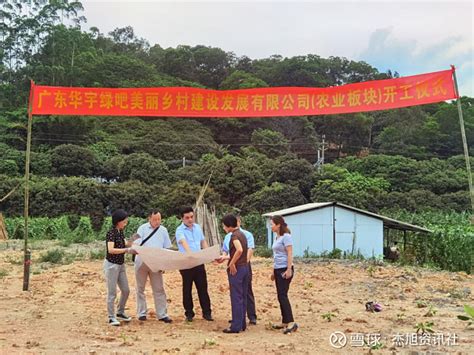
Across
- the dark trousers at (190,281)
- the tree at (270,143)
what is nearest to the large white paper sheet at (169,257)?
the dark trousers at (190,281)

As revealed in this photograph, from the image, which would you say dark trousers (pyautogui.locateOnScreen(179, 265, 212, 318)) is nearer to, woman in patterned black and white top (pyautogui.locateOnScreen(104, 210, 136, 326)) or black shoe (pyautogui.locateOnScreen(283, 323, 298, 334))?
woman in patterned black and white top (pyautogui.locateOnScreen(104, 210, 136, 326))

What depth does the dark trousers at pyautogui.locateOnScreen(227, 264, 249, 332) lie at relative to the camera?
5.51 metres

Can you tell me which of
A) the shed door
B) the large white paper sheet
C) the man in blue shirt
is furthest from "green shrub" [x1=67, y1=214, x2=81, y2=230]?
the large white paper sheet

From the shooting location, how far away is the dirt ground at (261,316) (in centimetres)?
503

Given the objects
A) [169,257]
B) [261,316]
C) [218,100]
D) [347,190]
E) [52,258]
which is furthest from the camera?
[347,190]

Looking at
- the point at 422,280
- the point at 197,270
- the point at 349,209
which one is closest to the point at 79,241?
the point at 349,209

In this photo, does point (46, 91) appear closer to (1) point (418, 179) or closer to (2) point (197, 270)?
(2) point (197, 270)

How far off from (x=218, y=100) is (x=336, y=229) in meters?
8.45

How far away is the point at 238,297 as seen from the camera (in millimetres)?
5500

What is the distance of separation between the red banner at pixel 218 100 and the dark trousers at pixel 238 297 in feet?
14.0

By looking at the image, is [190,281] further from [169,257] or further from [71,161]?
[71,161]

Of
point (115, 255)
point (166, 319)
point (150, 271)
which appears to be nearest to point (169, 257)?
point (150, 271)

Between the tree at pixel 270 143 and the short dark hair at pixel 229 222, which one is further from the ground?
the tree at pixel 270 143

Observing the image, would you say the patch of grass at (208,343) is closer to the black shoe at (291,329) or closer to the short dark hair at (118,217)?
the black shoe at (291,329)
